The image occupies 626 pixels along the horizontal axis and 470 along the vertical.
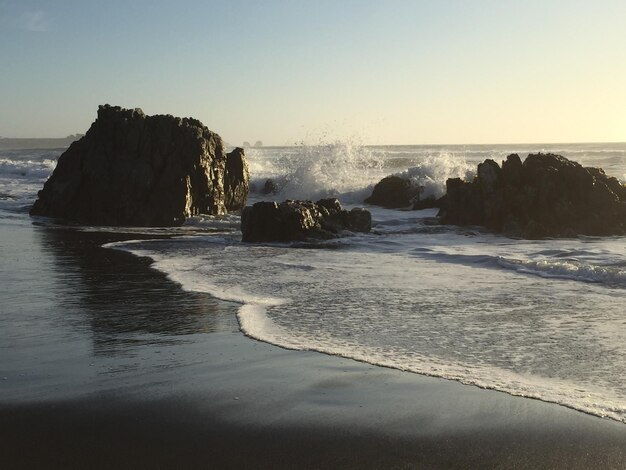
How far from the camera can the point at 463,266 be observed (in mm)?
12578

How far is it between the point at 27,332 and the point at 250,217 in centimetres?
1014

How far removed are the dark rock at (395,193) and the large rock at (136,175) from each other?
20.9 feet

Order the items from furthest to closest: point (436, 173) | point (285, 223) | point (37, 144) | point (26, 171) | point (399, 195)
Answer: point (37, 144) < point (26, 171) < point (436, 173) < point (399, 195) < point (285, 223)

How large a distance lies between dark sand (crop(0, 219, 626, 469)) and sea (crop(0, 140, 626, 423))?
0.80 feet

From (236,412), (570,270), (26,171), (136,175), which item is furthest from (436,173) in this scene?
(26,171)

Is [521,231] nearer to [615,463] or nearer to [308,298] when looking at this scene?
[308,298]

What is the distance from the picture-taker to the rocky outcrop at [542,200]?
691 inches

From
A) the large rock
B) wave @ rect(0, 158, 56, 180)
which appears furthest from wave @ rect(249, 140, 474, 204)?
wave @ rect(0, 158, 56, 180)

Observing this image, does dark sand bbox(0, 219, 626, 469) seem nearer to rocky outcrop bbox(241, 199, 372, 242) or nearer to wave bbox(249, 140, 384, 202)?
rocky outcrop bbox(241, 199, 372, 242)

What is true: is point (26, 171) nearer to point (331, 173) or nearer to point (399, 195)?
point (331, 173)

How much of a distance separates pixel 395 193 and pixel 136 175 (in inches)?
390

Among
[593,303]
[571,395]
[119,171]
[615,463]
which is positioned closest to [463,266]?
[593,303]

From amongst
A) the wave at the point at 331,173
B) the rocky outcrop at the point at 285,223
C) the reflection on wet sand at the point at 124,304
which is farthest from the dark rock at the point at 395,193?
the reflection on wet sand at the point at 124,304

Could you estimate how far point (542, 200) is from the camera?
18.4m
